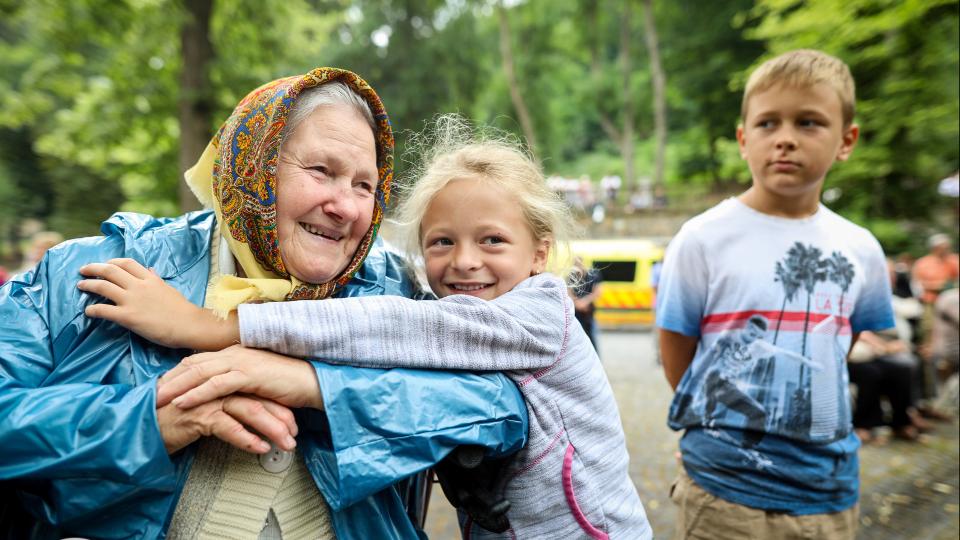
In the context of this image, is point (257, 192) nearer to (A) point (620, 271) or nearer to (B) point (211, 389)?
(B) point (211, 389)

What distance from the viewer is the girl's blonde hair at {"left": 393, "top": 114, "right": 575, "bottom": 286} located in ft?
5.74

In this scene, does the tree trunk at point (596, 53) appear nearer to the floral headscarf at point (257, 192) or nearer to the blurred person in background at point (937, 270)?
the blurred person in background at point (937, 270)

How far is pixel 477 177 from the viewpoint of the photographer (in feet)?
5.66

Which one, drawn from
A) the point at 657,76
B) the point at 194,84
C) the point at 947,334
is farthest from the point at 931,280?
the point at 657,76

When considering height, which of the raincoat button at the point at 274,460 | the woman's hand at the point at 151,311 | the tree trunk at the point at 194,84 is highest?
the tree trunk at the point at 194,84

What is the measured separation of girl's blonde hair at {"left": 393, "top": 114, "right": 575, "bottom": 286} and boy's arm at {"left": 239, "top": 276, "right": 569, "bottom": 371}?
0.41 metres

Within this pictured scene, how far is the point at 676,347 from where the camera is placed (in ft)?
7.43

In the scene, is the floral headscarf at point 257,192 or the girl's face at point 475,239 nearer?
the floral headscarf at point 257,192

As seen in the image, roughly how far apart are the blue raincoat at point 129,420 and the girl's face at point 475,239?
39 centimetres

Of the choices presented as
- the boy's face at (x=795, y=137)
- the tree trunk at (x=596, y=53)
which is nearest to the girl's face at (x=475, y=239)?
the boy's face at (x=795, y=137)

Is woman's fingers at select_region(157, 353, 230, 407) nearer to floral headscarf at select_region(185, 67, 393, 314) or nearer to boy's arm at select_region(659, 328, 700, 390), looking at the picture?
floral headscarf at select_region(185, 67, 393, 314)

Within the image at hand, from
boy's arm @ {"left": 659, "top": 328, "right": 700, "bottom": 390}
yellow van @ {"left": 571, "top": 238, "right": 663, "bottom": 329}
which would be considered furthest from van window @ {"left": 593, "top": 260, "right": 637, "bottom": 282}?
boy's arm @ {"left": 659, "top": 328, "right": 700, "bottom": 390}

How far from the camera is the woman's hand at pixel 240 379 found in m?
1.11

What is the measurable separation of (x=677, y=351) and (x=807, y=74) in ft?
3.47
